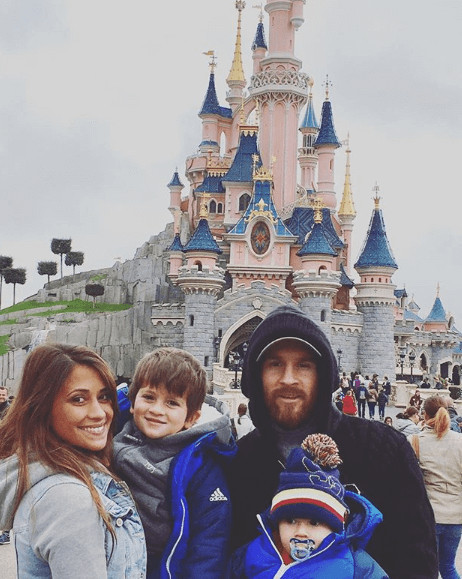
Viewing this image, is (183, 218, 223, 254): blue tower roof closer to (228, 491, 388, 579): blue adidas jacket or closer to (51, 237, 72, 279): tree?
(51, 237, 72, 279): tree

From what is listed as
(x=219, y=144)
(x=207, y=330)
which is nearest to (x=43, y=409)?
(x=207, y=330)

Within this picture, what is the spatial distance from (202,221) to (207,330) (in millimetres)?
4443

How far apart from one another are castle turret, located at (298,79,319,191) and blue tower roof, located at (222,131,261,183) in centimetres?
1020

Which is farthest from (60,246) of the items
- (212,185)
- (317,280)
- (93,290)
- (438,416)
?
(438,416)

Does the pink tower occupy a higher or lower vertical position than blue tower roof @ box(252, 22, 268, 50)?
lower

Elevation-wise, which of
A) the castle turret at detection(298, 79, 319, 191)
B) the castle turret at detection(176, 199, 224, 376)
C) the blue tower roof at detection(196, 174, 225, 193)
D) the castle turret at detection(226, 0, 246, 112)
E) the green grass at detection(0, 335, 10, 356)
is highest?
the castle turret at detection(226, 0, 246, 112)

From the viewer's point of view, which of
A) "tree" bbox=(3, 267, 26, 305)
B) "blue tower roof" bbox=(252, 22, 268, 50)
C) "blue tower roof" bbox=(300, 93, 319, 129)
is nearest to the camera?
"blue tower roof" bbox=(252, 22, 268, 50)

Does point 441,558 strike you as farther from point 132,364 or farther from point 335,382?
point 132,364

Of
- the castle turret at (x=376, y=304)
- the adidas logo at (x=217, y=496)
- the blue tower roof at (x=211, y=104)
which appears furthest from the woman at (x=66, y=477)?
the blue tower roof at (x=211, y=104)

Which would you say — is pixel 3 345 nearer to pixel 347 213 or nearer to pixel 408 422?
pixel 347 213

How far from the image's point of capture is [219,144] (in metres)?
38.5

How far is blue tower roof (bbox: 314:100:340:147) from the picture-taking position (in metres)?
31.5

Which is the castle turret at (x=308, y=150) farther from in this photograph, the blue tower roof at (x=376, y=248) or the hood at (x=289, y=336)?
the hood at (x=289, y=336)

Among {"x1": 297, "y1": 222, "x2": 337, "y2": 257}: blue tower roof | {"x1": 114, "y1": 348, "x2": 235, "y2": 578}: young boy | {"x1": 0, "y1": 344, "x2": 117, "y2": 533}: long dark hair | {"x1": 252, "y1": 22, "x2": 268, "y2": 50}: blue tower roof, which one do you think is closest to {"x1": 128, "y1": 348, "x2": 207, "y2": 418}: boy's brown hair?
{"x1": 114, "y1": 348, "x2": 235, "y2": 578}: young boy
